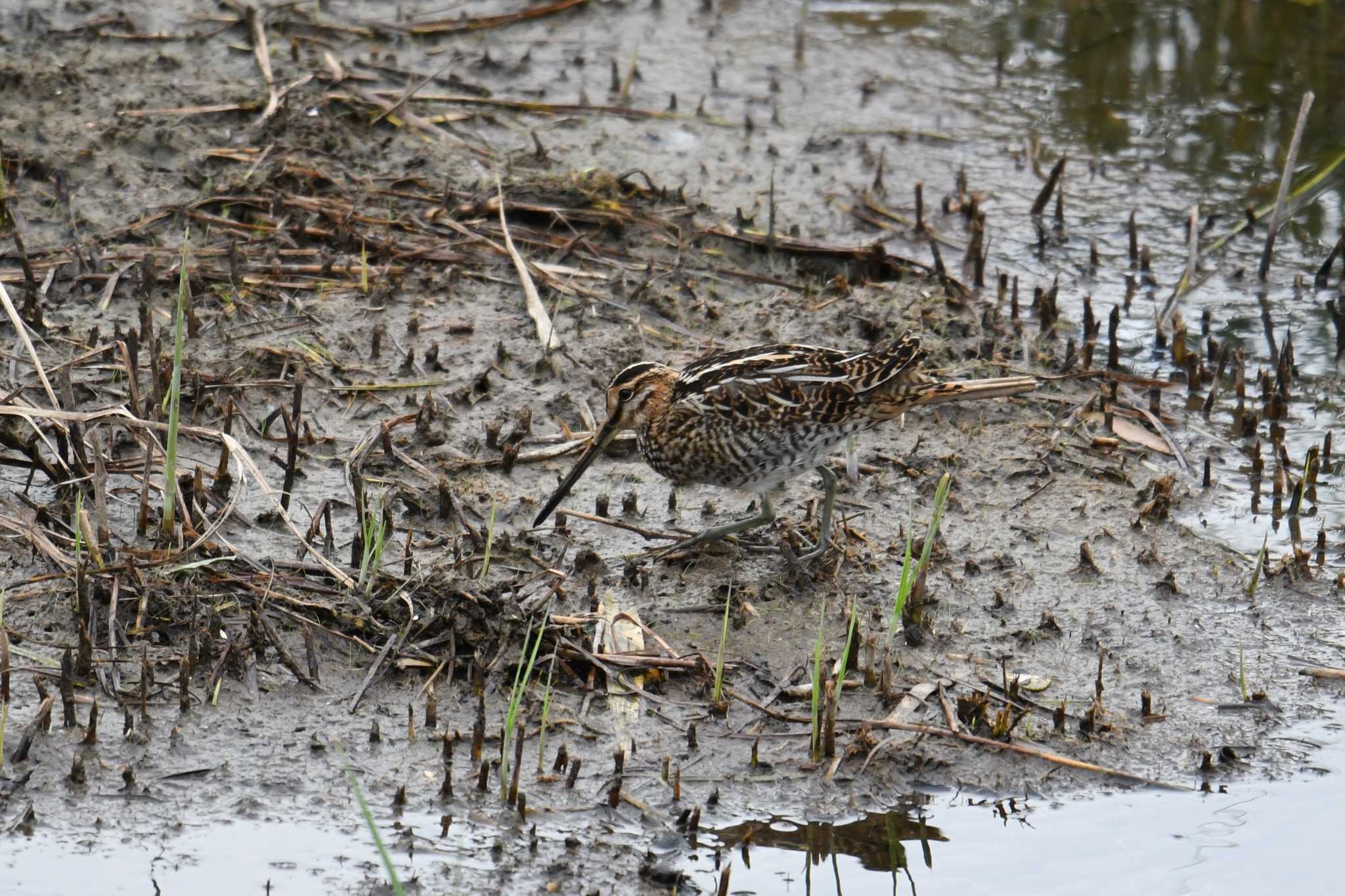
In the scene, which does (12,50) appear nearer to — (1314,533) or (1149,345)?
(1149,345)

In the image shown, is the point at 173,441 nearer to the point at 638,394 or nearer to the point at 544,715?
the point at 544,715

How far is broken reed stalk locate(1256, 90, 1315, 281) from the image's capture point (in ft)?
25.1

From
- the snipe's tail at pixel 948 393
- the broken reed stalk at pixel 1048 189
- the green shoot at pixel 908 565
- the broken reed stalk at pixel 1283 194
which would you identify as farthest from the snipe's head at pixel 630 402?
the broken reed stalk at pixel 1048 189

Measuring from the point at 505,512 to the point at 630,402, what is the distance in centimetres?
68

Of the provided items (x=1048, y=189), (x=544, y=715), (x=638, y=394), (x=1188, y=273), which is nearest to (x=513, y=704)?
(x=544, y=715)

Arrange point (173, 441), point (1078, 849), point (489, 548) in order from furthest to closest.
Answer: point (489, 548) → point (173, 441) → point (1078, 849)

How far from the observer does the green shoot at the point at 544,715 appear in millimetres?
4648

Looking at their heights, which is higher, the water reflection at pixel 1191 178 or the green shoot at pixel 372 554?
the water reflection at pixel 1191 178

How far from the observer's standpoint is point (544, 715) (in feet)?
15.1

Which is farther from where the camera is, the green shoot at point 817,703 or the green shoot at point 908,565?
the green shoot at point 908,565

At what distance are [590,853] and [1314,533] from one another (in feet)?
11.4

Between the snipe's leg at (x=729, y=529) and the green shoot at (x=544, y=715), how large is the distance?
931 millimetres

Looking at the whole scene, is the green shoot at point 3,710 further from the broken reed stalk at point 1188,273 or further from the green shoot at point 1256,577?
the broken reed stalk at point 1188,273

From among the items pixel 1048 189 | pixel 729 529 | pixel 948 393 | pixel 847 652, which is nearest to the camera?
pixel 847 652
